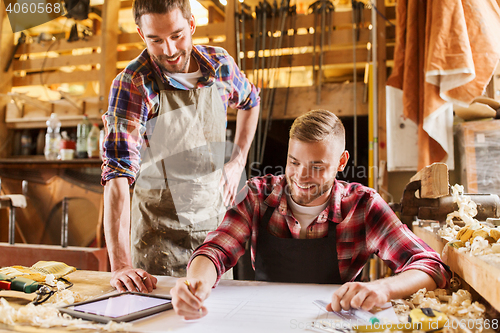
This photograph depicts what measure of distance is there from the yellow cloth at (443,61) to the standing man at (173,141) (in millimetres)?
835

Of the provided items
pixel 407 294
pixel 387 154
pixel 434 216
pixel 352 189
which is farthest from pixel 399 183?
pixel 407 294

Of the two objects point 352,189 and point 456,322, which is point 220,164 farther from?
point 456,322

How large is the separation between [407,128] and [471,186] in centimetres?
41

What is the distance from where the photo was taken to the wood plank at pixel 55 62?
75.7 inches

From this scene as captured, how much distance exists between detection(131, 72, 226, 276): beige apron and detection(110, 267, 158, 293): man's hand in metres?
0.32

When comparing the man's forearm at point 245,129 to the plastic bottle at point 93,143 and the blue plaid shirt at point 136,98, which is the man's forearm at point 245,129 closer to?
the blue plaid shirt at point 136,98

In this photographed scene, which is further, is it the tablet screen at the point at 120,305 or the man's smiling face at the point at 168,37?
the man's smiling face at the point at 168,37

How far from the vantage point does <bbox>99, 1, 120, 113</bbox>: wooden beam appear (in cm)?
161

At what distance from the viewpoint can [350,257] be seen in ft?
3.44

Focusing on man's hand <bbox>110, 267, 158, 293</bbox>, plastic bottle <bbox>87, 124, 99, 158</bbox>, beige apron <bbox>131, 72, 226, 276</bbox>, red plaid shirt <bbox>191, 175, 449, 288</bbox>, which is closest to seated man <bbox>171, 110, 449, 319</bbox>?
red plaid shirt <bbox>191, 175, 449, 288</bbox>

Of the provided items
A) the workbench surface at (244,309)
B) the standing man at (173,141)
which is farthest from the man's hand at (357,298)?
the standing man at (173,141)

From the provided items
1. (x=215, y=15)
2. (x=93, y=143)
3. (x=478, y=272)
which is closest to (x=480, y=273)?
(x=478, y=272)

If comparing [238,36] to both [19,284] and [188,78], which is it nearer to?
[188,78]

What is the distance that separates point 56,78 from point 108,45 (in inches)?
21.7
